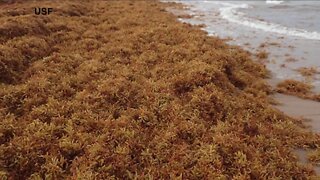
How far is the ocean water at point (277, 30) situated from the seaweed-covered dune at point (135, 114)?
7.58 ft

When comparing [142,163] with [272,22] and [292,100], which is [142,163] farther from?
[272,22]

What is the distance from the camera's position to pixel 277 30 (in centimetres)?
2684

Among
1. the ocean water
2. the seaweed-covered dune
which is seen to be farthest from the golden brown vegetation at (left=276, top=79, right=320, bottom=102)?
the seaweed-covered dune

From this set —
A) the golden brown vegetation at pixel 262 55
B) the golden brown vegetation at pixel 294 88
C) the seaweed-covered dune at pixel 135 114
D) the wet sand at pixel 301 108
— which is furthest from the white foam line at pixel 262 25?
the wet sand at pixel 301 108

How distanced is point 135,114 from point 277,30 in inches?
773

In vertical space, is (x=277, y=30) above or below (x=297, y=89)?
above

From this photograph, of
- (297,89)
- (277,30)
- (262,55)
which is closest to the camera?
(297,89)

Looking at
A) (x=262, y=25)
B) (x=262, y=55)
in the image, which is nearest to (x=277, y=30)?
(x=262, y=25)

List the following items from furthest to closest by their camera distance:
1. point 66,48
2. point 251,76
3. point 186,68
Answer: point 66,48
point 251,76
point 186,68

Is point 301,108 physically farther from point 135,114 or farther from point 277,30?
point 277,30

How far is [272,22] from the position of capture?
30.7m

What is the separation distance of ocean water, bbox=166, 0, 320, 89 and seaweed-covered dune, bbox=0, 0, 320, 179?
231 centimetres

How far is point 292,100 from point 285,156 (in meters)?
5.01

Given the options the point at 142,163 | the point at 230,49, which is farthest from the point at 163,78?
the point at 230,49
